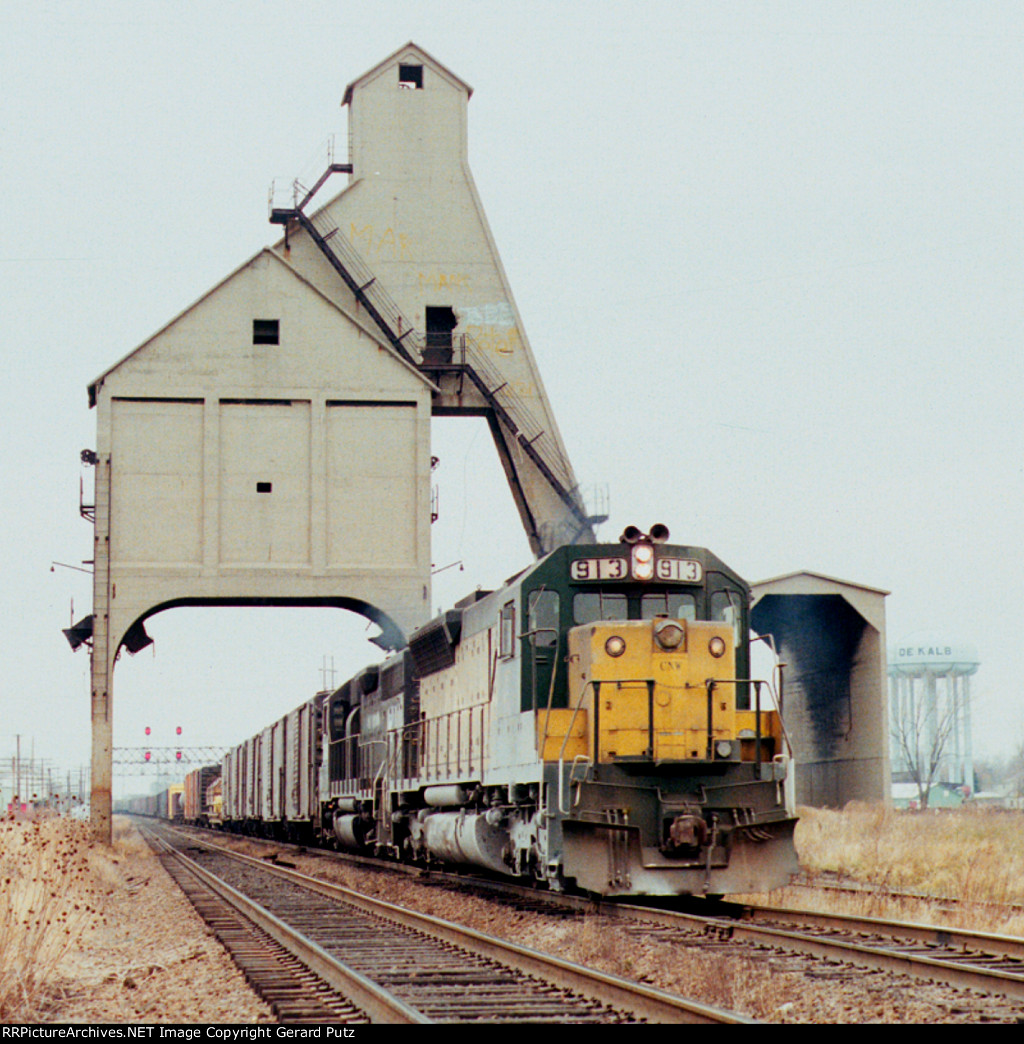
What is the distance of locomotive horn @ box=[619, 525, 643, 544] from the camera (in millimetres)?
13648

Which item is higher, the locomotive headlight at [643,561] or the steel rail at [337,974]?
the locomotive headlight at [643,561]

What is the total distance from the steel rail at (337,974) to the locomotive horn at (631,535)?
4.78 metres

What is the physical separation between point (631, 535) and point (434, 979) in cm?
554

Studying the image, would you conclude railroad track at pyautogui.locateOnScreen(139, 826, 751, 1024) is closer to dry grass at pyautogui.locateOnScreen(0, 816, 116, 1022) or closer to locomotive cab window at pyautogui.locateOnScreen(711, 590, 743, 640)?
dry grass at pyautogui.locateOnScreen(0, 816, 116, 1022)

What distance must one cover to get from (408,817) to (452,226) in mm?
19256

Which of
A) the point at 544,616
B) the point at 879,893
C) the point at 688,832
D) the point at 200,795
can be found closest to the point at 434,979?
the point at 688,832

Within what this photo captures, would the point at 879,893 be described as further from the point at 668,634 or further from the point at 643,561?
the point at 643,561

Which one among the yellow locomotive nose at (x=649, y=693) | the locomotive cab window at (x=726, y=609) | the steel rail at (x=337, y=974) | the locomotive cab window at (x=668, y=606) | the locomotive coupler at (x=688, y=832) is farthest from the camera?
the locomotive cab window at (x=726, y=609)

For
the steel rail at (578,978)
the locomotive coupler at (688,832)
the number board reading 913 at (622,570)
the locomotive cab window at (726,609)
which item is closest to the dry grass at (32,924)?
the steel rail at (578,978)

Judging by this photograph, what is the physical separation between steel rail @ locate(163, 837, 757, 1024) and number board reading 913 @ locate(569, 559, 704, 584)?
11.9 feet

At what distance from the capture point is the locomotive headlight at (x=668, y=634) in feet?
43.9

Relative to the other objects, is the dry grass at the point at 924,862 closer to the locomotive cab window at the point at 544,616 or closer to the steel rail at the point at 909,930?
the steel rail at the point at 909,930

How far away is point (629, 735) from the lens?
13.3m

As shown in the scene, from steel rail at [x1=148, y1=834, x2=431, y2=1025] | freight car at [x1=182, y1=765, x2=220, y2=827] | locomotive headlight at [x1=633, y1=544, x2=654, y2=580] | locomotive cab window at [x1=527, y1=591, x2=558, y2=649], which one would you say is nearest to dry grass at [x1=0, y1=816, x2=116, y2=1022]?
steel rail at [x1=148, y1=834, x2=431, y2=1025]
